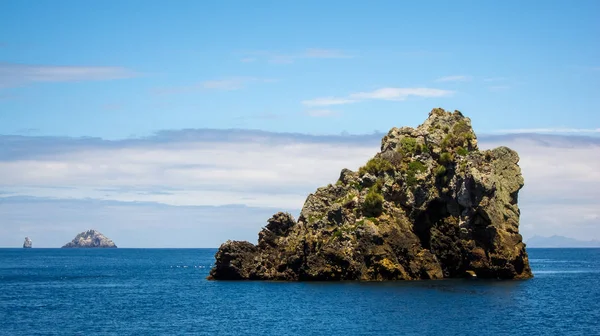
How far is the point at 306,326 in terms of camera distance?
76125mm

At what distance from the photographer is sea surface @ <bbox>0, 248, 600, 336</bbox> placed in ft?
244

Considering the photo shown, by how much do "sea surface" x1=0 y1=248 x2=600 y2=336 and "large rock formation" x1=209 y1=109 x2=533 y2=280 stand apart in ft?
14.3

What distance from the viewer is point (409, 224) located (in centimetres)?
11500

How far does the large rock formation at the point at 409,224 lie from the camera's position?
11094 centimetres

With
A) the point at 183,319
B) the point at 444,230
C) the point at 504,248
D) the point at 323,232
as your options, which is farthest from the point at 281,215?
the point at 183,319

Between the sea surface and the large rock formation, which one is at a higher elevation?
the large rock formation

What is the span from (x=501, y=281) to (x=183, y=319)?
50.7 meters

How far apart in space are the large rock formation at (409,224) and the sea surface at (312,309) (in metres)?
4.35

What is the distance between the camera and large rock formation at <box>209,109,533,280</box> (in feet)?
364

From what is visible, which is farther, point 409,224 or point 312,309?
point 409,224

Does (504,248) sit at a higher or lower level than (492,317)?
higher

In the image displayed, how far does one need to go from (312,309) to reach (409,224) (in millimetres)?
33150

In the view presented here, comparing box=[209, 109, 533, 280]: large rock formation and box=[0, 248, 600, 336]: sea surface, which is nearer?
box=[0, 248, 600, 336]: sea surface

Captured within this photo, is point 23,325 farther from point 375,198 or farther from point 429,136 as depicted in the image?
point 429,136
